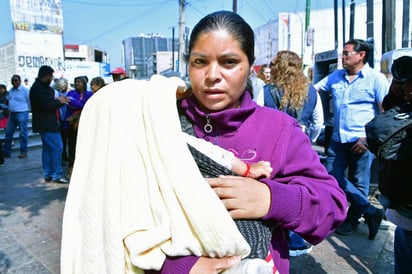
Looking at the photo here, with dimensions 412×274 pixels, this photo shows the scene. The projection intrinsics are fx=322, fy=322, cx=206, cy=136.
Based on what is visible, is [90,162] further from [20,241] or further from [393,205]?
[20,241]

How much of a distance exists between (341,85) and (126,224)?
3364 millimetres

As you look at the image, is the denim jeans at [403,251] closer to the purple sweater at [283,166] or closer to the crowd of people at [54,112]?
the purple sweater at [283,166]

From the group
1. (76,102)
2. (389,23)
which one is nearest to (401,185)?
(389,23)

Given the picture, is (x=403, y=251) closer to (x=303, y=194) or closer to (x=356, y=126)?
(x=303, y=194)

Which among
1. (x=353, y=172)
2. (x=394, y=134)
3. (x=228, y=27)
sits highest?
(x=228, y=27)

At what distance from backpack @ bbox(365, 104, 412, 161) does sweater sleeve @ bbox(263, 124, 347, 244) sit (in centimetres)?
77

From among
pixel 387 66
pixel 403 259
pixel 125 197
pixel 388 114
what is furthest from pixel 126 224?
pixel 387 66

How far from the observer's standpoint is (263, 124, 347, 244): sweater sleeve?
0.96 m

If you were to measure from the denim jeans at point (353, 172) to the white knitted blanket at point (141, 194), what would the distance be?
9.76 feet

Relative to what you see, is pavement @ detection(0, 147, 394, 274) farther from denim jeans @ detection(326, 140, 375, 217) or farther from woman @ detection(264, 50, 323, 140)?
woman @ detection(264, 50, 323, 140)

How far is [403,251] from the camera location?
6.32 feet

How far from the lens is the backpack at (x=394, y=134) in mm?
1612

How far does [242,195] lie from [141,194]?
0.92 feet

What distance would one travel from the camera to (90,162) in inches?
35.8
